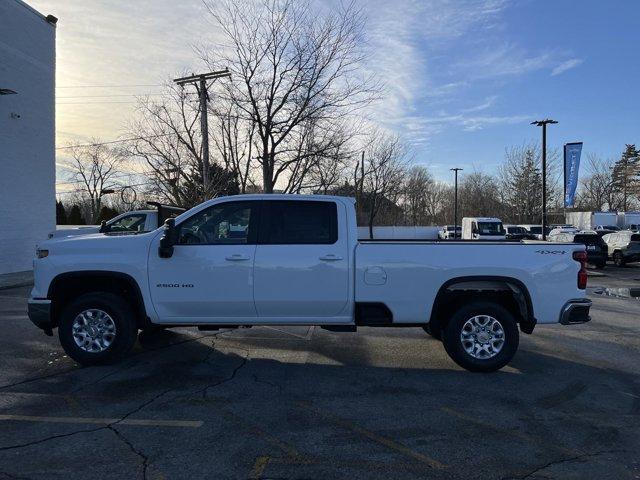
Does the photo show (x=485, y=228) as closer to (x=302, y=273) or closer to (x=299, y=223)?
(x=299, y=223)

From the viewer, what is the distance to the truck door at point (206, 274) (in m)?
5.96

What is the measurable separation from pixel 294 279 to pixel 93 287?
2553 mm

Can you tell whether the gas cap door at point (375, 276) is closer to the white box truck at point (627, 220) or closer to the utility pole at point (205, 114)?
the utility pole at point (205, 114)

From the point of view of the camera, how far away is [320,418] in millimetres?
4617

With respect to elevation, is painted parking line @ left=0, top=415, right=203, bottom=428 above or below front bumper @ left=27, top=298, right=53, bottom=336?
below

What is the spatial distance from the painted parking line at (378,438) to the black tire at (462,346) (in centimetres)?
202

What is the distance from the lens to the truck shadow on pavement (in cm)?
372

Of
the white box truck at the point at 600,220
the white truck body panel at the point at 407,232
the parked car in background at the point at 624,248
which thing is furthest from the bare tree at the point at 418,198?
the parked car in background at the point at 624,248

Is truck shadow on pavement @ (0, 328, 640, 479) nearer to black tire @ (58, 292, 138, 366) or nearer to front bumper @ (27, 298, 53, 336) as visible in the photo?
black tire @ (58, 292, 138, 366)

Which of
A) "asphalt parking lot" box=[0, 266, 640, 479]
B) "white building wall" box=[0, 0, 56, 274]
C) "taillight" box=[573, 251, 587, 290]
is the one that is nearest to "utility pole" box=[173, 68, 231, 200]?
"white building wall" box=[0, 0, 56, 274]

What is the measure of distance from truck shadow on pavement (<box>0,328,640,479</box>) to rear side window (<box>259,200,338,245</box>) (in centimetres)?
159

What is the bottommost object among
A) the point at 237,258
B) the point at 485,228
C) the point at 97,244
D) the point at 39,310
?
the point at 39,310

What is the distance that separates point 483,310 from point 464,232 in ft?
116

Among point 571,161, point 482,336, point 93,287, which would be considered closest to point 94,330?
point 93,287
